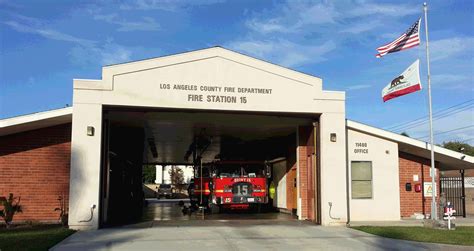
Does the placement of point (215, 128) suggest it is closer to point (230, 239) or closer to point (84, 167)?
point (84, 167)

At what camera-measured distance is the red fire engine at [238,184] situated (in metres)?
22.1

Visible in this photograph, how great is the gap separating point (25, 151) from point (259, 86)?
26.9 ft

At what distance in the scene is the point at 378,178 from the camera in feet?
62.1

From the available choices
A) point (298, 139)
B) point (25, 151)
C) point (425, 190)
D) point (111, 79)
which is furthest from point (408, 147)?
point (25, 151)

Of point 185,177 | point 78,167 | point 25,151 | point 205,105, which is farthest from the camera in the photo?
point 185,177

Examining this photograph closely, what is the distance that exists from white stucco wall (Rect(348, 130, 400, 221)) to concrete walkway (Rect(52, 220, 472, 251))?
3.26 metres

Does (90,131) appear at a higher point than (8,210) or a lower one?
higher

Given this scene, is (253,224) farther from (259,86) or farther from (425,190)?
(425,190)

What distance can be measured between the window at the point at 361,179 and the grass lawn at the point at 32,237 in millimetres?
9950

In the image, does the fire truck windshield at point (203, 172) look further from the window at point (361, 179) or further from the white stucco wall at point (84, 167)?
the white stucco wall at point (84, 167)

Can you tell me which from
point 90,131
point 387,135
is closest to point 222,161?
point 387,135

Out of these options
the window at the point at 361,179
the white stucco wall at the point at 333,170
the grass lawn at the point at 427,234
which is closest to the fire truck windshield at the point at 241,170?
the window at the point at 361,179

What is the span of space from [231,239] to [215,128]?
8.82 m

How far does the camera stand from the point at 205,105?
637 inches
